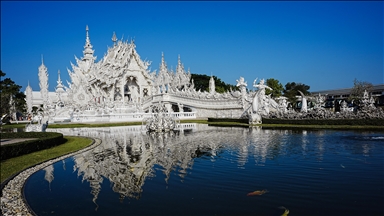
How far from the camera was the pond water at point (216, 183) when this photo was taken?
583cm

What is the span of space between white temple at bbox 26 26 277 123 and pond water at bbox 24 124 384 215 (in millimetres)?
20038

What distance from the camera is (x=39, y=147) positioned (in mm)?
13586

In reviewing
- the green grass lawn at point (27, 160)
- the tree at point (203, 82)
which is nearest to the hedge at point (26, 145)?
the green grass lawn at point (27, 160)

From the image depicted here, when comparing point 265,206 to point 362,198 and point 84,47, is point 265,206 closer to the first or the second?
point 362,198

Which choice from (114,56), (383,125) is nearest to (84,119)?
(114,56)

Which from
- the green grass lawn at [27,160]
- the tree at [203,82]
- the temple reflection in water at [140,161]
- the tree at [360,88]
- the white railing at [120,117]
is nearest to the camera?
the temple reflection in water at [140,161]

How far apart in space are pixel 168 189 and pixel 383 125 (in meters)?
18.0

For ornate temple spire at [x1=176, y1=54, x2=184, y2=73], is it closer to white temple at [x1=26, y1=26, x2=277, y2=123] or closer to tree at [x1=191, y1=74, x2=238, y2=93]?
white temple at [x1=26, y1=26, x2=277, y2=123]

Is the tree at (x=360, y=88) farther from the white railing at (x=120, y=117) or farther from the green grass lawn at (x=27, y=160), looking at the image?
the green grass lawn at (x=27, y=160)

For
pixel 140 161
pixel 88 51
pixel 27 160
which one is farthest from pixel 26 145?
pixel 88 51

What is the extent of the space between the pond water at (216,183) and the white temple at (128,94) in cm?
2004

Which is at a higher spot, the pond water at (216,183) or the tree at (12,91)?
the tree at (12,91)

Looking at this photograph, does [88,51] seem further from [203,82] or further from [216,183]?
[216,183]

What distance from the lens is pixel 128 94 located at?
53.5 meters
